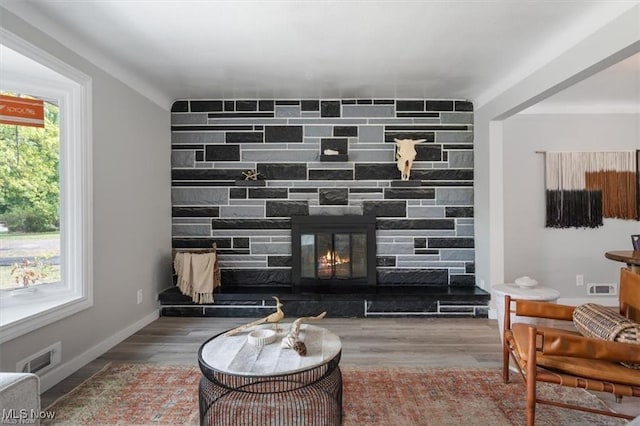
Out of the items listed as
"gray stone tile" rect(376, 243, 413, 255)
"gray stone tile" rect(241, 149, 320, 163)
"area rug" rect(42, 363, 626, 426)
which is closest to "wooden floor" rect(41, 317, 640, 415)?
"area rug" rect(42, 363, 626, 426)

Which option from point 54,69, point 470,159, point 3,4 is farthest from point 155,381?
A: point 470,159

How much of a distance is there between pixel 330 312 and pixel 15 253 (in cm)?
269

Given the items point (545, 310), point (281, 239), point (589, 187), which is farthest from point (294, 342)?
point (589, 187)

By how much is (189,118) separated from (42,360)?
2.80 metres

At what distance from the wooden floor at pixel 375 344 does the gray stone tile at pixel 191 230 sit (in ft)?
3.15

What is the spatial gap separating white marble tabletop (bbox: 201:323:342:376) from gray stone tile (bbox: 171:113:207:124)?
9.38ft

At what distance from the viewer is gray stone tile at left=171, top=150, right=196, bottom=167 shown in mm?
4105

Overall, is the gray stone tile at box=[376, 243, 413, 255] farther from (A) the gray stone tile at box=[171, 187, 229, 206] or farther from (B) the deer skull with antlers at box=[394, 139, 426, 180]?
(A) the gray stone tile at box=[171, 187, 229, 206]

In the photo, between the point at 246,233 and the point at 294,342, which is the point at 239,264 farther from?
the point at 294,342

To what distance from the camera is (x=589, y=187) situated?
409 centimetres

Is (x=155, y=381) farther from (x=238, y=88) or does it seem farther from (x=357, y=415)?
(x=238, y=88)

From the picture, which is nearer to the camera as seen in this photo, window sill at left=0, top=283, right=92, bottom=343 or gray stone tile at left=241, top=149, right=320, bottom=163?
window sill at left=0, top=283, right=92, bottom=343

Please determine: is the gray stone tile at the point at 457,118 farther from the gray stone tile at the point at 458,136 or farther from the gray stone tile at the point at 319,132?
the gray stone tile at the point at 319,132

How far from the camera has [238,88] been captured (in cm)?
370
